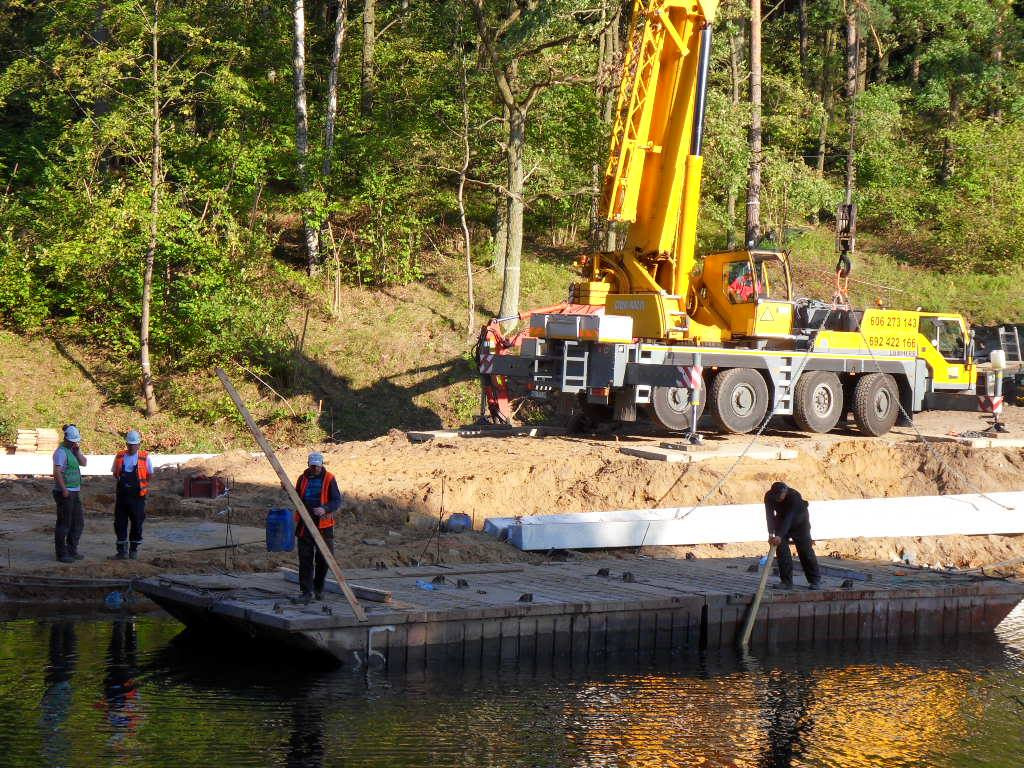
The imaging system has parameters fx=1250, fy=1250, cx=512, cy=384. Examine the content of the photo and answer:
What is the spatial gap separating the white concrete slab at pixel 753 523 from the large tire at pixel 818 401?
3951 mm

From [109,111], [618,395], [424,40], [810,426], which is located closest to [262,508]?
[618,395]

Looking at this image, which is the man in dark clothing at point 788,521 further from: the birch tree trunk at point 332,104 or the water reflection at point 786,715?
the birch tree trunk at point 332,104

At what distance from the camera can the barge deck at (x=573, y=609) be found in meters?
12.0

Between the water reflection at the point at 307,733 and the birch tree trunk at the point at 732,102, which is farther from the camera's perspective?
the birch tree trunk at the point at 732,102

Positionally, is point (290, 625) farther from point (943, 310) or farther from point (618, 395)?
point (943, 310)

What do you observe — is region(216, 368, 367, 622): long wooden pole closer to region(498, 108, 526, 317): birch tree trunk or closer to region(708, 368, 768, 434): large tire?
region(708, 368, 768, 434): large tire

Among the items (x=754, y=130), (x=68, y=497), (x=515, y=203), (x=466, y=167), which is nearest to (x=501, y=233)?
(x=466, y=167)

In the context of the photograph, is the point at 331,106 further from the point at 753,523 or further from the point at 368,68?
the point at 753,523

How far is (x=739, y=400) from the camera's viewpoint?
2191 centimetres

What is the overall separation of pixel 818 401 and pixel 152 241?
45.7ft

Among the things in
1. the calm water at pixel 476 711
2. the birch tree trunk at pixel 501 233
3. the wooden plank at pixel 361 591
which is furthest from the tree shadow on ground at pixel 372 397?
the calm water at pixel 476 711

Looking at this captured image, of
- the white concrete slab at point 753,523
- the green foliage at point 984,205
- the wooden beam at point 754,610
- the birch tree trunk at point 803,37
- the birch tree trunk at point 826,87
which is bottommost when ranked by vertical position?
the wooden beam at point 754,610

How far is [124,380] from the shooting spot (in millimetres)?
27578

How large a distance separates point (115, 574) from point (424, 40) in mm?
22803
